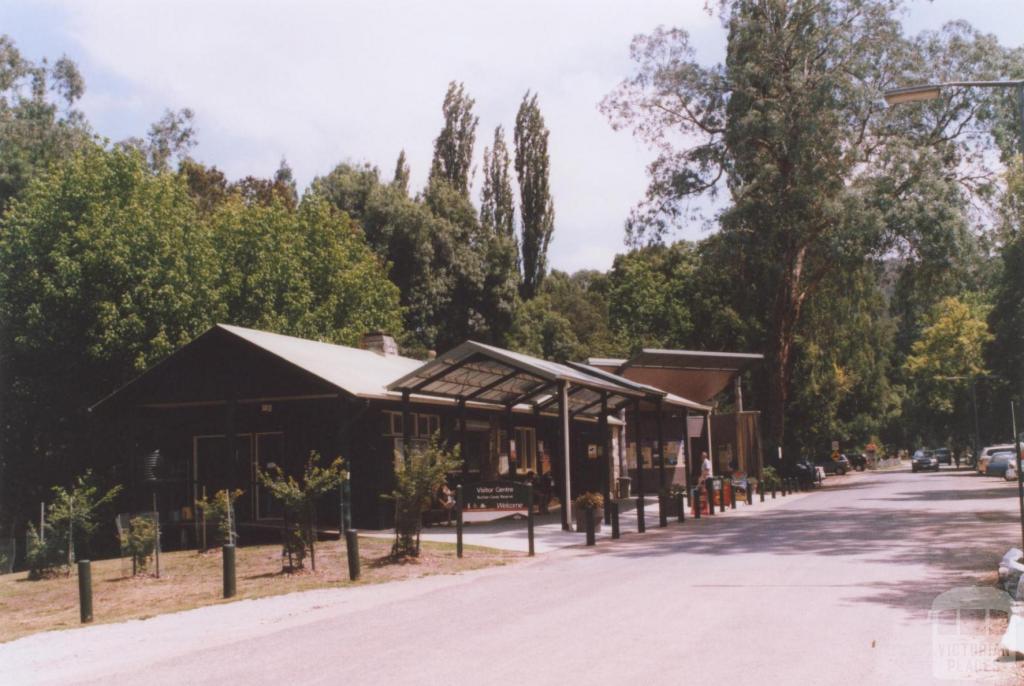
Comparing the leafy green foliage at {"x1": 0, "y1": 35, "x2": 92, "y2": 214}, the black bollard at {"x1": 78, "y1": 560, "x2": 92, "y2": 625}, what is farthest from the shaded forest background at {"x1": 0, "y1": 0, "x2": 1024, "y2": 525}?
the black bollard at {"x1": 78, "y1": 560, "x2": 92, "y2": 625}

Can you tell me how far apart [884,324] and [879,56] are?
31.4m

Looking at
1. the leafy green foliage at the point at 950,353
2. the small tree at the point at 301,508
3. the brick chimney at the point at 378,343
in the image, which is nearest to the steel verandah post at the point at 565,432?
the small tree at the point at 301,508

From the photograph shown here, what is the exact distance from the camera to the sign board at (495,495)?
Answer: 1977cm

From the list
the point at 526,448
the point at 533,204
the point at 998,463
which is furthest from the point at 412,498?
the point at 533,204

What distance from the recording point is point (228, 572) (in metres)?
15.0

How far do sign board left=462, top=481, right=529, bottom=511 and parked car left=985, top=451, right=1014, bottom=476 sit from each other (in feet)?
119

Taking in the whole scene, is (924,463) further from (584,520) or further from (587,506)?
(587,506)

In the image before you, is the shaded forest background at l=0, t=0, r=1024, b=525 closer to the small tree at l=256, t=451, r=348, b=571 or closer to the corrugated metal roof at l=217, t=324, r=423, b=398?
the corrugated metal roof at l=217, t=324, r=423, b=398

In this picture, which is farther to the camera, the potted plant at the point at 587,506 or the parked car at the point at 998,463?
the parked car at the point at 998,463

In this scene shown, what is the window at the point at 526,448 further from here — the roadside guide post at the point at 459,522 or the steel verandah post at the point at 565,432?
the roadside guide post at the point at 459,522

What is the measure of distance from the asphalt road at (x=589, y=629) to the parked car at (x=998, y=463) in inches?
1340

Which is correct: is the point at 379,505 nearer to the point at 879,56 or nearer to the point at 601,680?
the point at 601,680

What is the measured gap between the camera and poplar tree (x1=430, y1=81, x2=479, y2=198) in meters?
62.9

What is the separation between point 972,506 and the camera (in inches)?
1105
